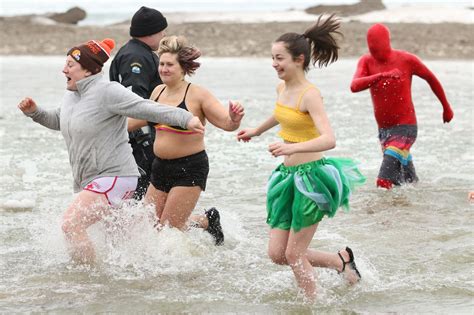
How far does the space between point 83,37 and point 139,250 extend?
1341 inches

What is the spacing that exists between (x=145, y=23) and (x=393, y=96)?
3534 millimetres

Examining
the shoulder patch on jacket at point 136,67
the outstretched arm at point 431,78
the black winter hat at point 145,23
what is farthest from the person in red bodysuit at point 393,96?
the shoulder patch on jacket at point 136,67

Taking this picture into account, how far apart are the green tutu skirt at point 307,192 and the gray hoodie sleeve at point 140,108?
2.79 feet

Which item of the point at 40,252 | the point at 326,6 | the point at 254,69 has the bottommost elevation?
the point at 326,6

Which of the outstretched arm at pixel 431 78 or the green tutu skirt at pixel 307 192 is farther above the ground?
the green tutu skirt at pixel 307 192

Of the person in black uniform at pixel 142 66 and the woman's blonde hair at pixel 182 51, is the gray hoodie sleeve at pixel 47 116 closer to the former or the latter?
the person in black uniform at pixel 142 66

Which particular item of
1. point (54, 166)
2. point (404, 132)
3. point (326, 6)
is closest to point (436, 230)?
point (404, 132)

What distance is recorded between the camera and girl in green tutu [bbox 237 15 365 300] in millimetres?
6418

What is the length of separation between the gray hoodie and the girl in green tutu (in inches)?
41.3

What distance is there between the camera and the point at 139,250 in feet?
25.5

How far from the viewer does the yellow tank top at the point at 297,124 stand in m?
6.47

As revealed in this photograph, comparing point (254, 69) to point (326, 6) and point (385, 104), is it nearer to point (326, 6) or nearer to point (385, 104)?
point (385, 104)

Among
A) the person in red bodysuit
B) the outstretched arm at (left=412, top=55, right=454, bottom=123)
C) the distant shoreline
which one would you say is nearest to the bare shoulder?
the person in red bodysuit

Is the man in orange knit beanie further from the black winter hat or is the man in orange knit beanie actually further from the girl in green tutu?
the girl in green tutu
